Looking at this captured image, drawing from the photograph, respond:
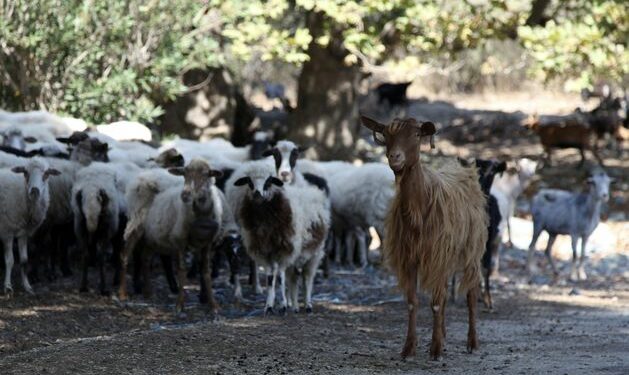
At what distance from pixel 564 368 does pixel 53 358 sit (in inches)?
149

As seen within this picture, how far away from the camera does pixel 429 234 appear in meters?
8.97

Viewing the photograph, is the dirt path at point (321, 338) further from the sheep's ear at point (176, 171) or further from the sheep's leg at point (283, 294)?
the sheep's ear at point (176, 171)

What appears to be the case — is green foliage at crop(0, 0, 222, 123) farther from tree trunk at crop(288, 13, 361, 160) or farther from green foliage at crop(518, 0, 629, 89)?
green foliage at crop(518, 0, 629, 89)

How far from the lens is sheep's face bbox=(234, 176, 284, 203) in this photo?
37.8 ft

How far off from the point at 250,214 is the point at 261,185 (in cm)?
33

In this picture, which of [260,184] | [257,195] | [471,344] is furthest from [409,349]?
[260,184]

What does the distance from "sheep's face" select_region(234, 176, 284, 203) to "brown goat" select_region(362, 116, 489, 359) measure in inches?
101

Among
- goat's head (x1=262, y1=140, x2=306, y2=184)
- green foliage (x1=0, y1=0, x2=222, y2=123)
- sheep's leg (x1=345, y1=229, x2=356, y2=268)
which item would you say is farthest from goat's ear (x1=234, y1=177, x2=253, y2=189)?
green foliage (x1=0, y1=0, x2=222, y2=123)

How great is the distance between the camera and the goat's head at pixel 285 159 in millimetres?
13004

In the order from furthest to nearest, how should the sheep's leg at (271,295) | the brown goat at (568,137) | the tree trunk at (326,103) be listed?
the brown goat at (568,137), the tree trunk at (326,103), the sheep's leg at (271,295)

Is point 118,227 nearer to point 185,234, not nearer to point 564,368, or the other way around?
point 185,234

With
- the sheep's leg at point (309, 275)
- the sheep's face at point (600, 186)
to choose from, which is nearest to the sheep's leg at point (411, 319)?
the sheep's leg at point (309, 275)

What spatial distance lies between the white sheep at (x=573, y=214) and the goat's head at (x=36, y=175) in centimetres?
705

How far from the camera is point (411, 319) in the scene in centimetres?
887
